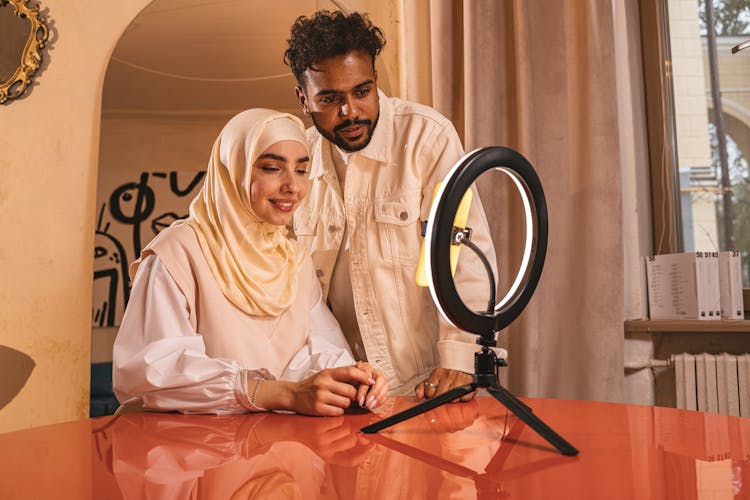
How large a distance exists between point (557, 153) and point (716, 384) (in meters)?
0.90

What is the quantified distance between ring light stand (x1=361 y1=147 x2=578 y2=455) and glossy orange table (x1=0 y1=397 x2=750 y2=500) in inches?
1.6

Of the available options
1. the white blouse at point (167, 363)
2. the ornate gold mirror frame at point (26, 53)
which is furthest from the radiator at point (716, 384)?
the ornate gold mirror frame at point (26, 53)

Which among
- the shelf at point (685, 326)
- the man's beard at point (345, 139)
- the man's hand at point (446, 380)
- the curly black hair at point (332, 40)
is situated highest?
the curly black hair at point (332, 40)

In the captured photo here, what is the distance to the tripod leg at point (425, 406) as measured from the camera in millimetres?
935

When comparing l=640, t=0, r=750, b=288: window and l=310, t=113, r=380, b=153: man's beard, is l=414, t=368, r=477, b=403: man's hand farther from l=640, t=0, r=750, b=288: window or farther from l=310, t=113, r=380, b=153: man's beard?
l=640, t=0, r=750, b=288: window

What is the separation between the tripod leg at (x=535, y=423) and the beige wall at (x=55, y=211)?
1.94 meters

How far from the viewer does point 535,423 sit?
2.77ft

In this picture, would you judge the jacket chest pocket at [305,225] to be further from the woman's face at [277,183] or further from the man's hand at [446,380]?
the man's hand at [446,380]

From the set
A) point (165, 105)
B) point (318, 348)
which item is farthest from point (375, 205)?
point (165, 105)

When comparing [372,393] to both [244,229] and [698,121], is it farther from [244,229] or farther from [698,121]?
[698,121]

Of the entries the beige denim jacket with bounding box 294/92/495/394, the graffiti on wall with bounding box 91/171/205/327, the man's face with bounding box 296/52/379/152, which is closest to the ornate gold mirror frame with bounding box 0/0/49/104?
the graffiti on wall with bounding box 91/171/205/327

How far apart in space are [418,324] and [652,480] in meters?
1.24

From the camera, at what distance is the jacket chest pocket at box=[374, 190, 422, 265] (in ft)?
6.18

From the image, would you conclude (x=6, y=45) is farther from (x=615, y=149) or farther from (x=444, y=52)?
(x=615, y=149)
